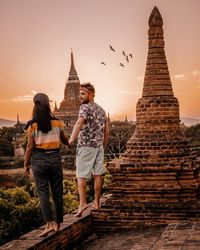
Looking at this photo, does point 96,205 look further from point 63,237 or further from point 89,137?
point 63,237

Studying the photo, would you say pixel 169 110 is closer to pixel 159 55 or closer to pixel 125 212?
pixel 159 55

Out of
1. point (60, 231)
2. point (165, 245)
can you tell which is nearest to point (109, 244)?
point (60, 231)

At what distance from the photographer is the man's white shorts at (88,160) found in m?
6.99

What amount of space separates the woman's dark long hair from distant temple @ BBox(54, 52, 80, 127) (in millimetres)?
72228

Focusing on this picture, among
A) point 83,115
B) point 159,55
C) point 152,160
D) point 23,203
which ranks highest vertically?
point 159,55

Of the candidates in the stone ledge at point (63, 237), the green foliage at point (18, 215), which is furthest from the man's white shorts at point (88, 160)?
the green foliage at point (18, 215)

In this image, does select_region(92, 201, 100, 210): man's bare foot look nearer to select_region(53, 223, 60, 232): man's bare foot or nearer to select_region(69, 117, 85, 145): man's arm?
select_region(69, 117, 85, 145): man's arm

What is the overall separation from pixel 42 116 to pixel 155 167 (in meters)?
3.51

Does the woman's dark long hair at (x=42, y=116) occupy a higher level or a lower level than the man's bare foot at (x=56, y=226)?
higher

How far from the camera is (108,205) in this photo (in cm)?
838

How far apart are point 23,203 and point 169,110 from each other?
58.4 feet

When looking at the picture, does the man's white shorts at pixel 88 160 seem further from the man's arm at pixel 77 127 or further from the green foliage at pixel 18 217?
the green foliage at pixel 18 217

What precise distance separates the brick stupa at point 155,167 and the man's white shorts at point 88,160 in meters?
1.24

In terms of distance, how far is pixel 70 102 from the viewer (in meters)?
84.8
